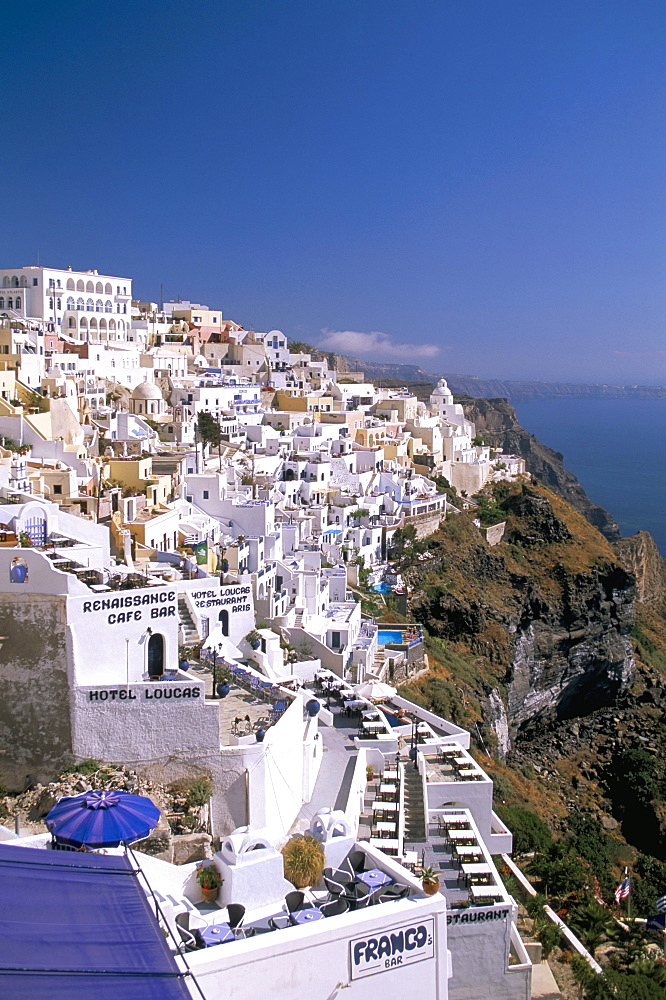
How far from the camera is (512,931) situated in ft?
41.3

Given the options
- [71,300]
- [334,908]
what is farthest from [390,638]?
[71,300]

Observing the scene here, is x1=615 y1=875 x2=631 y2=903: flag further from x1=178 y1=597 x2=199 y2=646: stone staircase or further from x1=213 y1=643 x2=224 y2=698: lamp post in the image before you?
x1=178 y1=597 x2=199 y2=646: stone staircase

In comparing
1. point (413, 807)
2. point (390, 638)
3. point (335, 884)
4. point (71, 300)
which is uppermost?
point (71, 300)

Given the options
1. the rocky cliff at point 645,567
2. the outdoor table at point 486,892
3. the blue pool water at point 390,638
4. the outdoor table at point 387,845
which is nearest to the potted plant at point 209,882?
the outdoor table at point 387,845

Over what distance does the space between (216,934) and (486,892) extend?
5200 mm

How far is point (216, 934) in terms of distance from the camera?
8.17 metres

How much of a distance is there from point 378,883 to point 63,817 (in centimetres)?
329

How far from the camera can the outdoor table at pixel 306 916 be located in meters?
8.38

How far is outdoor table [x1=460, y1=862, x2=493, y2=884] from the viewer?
41.1 feet

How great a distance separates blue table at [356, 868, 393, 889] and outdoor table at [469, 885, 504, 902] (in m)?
3.21

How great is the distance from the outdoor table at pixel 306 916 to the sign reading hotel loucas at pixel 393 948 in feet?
Answer: 1.42

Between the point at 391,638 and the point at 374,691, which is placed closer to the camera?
the point at 374,691

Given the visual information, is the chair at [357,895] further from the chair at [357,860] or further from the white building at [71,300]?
the white building at [71,300]

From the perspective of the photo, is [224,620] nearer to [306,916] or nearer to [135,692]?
[135,692]
